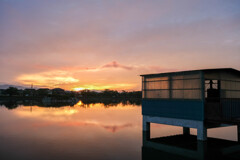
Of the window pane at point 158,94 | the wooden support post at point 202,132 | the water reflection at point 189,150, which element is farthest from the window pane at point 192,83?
the water reflection at point 189,150

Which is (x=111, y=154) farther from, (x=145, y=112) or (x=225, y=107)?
(x=225, y=107)

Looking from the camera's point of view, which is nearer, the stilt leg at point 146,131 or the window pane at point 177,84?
the window pane at point 177,84

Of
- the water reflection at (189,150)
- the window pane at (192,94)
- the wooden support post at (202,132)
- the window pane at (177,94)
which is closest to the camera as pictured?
the water reflection at (189,150)

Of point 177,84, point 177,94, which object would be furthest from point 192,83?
point 177,94

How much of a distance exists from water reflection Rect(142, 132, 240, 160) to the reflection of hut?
131cm

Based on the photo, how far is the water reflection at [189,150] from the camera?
18609 millimetres

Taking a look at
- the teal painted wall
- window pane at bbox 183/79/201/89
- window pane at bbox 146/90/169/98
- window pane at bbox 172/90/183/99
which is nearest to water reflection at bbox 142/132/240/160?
the teal painted wall

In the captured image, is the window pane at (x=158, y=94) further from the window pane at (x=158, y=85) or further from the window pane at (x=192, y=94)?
the window pane at (x=192, y=94)

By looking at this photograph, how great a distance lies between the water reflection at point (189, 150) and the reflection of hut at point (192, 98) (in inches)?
51.7

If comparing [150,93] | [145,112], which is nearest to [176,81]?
[150,93]

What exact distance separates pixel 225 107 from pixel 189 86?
3694 mm

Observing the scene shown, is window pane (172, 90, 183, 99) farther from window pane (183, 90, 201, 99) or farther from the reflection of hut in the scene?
window pane (183, 90, 201, 99)

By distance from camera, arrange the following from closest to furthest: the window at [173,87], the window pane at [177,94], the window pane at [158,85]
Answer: the window at [173,87] < the window pane at [177,94] < the window pane at [158,85]

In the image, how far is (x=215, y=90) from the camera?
23.2 metres
